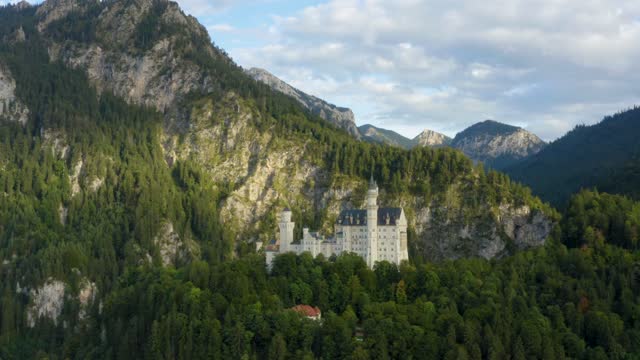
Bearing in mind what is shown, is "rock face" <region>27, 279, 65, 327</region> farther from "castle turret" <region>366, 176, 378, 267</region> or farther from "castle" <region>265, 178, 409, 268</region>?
"castle turret" <region>366, 176, 378, 267</region>

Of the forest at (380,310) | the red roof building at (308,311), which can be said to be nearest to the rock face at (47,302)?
the forest at (380,310)

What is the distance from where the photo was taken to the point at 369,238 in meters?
161

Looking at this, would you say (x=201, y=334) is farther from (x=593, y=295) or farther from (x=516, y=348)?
(x=593, y=295)

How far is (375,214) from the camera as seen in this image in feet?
529

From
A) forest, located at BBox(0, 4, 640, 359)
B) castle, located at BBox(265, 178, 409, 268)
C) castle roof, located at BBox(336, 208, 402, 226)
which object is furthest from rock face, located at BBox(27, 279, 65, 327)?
castle roof, located at BBox(336, 208, 402, 226)

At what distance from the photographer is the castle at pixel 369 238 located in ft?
528

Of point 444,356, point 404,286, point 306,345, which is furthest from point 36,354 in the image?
point 444,356

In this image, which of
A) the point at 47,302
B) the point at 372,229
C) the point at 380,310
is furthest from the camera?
the point at 47,302

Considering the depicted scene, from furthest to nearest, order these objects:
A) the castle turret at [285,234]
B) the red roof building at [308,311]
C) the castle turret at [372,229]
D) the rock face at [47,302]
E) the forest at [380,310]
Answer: the rock face at [47,302] → the castle turret at [285,234] → the castle turret at [372,229] → the red roof building at [308,311] → the forest at [380,310]

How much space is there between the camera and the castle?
528 feet

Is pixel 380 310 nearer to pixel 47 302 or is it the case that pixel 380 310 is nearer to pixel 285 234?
pixel 285 234

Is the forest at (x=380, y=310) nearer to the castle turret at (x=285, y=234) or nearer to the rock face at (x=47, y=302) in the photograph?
the rock face at (x=47, y=302)

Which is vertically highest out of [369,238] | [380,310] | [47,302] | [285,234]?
[285,234]

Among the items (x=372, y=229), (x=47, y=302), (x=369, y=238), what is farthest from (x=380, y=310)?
(x=47, y=302)
